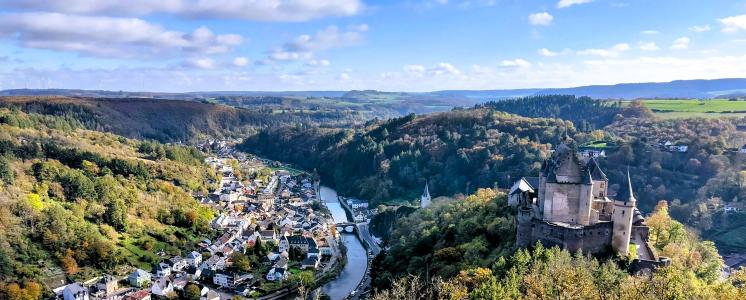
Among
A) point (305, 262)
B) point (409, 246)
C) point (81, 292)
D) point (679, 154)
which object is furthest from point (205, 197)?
point (679, 154)

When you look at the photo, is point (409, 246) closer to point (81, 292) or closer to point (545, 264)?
point (545, 264)

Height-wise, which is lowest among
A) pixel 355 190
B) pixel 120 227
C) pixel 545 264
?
pixel 355 190

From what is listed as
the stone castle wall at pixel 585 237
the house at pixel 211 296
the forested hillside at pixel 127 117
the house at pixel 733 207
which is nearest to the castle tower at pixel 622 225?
the stone castle wall at pixel 585 237

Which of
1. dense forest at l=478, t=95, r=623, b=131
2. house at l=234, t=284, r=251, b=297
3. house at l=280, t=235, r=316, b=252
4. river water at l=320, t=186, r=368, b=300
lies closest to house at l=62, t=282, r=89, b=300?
house at l=234, t=284, r=251, b=297

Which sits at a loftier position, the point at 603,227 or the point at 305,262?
the point at 603,227

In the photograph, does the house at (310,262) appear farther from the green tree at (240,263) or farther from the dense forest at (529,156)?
the dense forest at (529,156)

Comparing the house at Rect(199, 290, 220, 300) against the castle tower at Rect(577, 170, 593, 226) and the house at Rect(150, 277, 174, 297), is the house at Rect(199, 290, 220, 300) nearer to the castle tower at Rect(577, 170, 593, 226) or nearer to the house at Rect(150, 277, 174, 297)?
the house at Rect(150, 277, 174, 297)

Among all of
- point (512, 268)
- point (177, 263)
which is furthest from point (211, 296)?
point (512, 268)
